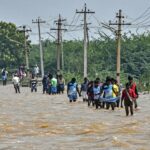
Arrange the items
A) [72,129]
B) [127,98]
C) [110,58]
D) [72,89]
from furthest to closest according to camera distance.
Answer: [110,58]
[72,89]
[127,98]
[72,129]

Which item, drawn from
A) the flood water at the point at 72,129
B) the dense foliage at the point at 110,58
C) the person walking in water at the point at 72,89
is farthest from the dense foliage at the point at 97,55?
the flood water at the point at 72,129

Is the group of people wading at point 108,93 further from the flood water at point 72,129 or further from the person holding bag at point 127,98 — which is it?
the flood water at point 72,129

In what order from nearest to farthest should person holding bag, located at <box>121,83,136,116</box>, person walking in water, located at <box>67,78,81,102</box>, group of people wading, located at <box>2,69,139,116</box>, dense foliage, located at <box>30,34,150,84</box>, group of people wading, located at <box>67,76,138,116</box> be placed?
person holding bag, located at <box>121,83,136,116</box> → group of people wading, located at <box>67,76,138,116</box> → group of people wading, located at <box>2,69,139,116</box> → person walking in water, located at <box>67,78,81,102</box> → dense foliage, located at <box>30,34,150,84</box>

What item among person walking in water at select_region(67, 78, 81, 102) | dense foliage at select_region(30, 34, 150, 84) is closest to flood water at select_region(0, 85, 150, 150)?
person walking in water at select_region(67, 78, 81, 102)

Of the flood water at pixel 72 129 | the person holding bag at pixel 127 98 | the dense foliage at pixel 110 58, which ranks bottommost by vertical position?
the flood water at pixel 72 129

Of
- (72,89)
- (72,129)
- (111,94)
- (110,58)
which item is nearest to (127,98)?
(111,94)

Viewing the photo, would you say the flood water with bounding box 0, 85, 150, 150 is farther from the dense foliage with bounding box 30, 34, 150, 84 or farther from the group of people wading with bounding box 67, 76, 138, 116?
the dense foliage with bounding box 30, 34, 150, 84

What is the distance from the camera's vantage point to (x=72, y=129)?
20469mm

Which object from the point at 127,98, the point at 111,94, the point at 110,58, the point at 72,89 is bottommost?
the point at 127,98

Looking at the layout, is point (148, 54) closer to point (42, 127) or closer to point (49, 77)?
point (49, 77)

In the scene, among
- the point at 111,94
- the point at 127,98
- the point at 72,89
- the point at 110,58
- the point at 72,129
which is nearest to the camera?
the point at 72,129

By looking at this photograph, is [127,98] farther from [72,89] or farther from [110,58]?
[110,58]

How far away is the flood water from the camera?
16.2m

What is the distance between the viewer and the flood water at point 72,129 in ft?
53.0
